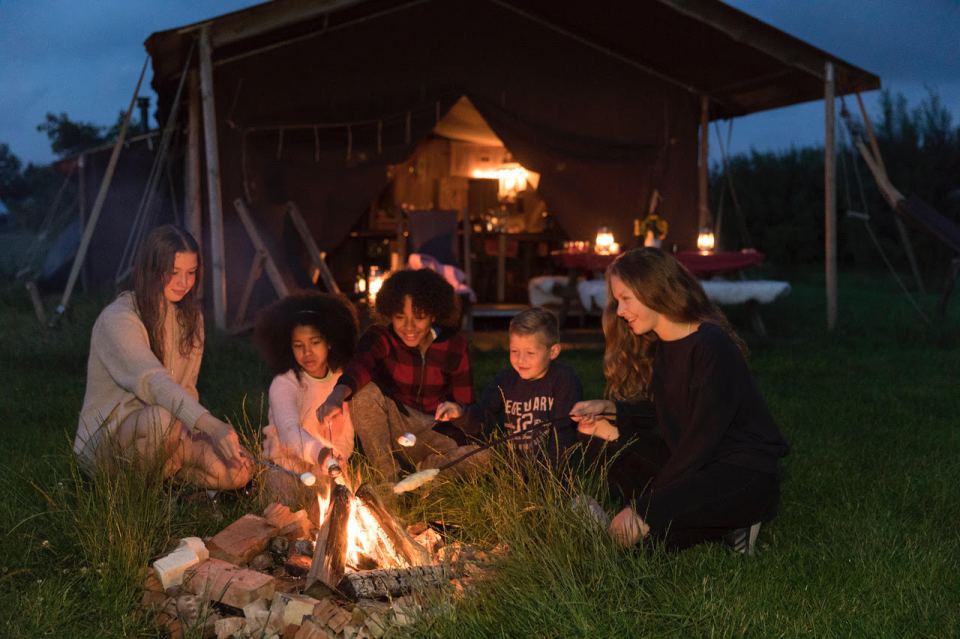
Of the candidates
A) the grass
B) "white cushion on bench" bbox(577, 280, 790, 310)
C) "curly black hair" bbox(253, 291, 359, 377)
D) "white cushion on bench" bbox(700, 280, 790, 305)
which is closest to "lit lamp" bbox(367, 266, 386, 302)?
"white cushion on bench" bbox(577, 280, 790, 310)

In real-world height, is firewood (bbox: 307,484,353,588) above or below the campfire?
above

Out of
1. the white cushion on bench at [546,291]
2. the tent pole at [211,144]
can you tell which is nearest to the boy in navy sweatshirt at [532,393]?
the tent pole at [211,144]

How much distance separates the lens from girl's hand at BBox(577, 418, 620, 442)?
3.85m

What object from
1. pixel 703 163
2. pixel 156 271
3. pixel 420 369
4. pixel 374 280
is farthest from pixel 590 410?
pixel 703 163

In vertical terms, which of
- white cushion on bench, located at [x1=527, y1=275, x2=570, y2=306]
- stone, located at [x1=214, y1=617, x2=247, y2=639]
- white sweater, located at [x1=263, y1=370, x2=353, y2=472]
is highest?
white cushion on bench, located at [x1=527, y1=275, x2=570, y2=306]

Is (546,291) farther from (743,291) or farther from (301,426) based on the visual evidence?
(301,426)

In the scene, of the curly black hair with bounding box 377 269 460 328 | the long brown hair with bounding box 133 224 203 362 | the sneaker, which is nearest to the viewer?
the sneaker

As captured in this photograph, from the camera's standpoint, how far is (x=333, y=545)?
3.08 m

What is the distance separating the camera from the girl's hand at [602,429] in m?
3.85

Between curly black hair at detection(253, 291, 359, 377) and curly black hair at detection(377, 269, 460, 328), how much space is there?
0.19m

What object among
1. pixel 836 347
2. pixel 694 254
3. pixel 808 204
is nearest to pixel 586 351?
pixel 694 254

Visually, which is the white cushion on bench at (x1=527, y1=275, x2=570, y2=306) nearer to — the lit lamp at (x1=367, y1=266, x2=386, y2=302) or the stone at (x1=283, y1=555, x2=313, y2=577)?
the lit lamp at (x1=367, y1=266, x2=386, y2=302)

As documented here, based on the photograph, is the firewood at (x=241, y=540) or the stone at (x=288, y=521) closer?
the firewood at (x=241, y=540)

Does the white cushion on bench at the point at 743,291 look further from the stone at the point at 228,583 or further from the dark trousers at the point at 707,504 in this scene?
the stone at the point at 228,583
